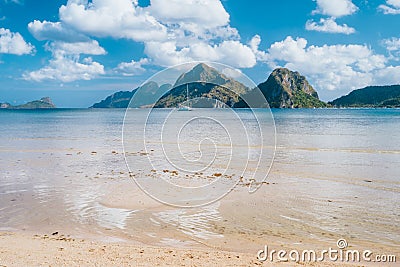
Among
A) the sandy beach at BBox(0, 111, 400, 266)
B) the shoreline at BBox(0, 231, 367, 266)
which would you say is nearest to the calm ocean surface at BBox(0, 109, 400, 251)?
the sandy beach at BBox(0, 111, 400, 266)

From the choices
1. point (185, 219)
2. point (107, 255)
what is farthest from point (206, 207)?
point (107, 255)

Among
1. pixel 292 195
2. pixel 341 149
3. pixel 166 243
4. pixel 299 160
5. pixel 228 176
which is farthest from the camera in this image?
pixel 341 149

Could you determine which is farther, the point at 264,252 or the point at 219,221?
the point at 219,221

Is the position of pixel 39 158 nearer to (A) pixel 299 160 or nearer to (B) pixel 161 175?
(B) pixel 161 175

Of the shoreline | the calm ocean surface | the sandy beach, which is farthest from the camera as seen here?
the calm ocean surface

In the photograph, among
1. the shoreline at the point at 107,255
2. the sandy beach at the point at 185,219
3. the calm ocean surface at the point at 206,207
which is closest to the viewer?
the shoreline at the point at 107,255

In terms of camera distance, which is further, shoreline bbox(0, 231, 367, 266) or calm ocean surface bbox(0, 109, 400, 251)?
calm ocean surface bbox(0, 109, 400, 251)

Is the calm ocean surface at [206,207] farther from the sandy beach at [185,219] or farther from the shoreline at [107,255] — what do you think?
the shoreline at [107,255]

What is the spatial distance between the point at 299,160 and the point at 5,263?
21665 mm

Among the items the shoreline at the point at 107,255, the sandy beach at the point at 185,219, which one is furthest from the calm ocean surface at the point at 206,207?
the shoreline at the point at 107,255

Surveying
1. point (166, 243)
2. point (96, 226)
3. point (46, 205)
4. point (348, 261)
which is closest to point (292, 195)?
point (348, 261)

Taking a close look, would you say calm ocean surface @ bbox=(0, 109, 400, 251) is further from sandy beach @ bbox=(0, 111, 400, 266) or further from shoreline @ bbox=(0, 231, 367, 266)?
shoreline @ bbox=(0, 231, 367, 266)

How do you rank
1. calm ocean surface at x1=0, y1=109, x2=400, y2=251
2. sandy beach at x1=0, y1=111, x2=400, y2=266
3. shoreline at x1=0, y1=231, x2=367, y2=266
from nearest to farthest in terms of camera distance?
1. shoreline at x1=0, y1=231, x2=367, y2=266
2. sandy beach at x1=0, y1=111, x2=400, y2=266
3. calm ocean surface at x1=0, y1=109, x2=400, y2=251

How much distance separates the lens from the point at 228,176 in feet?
66.7
